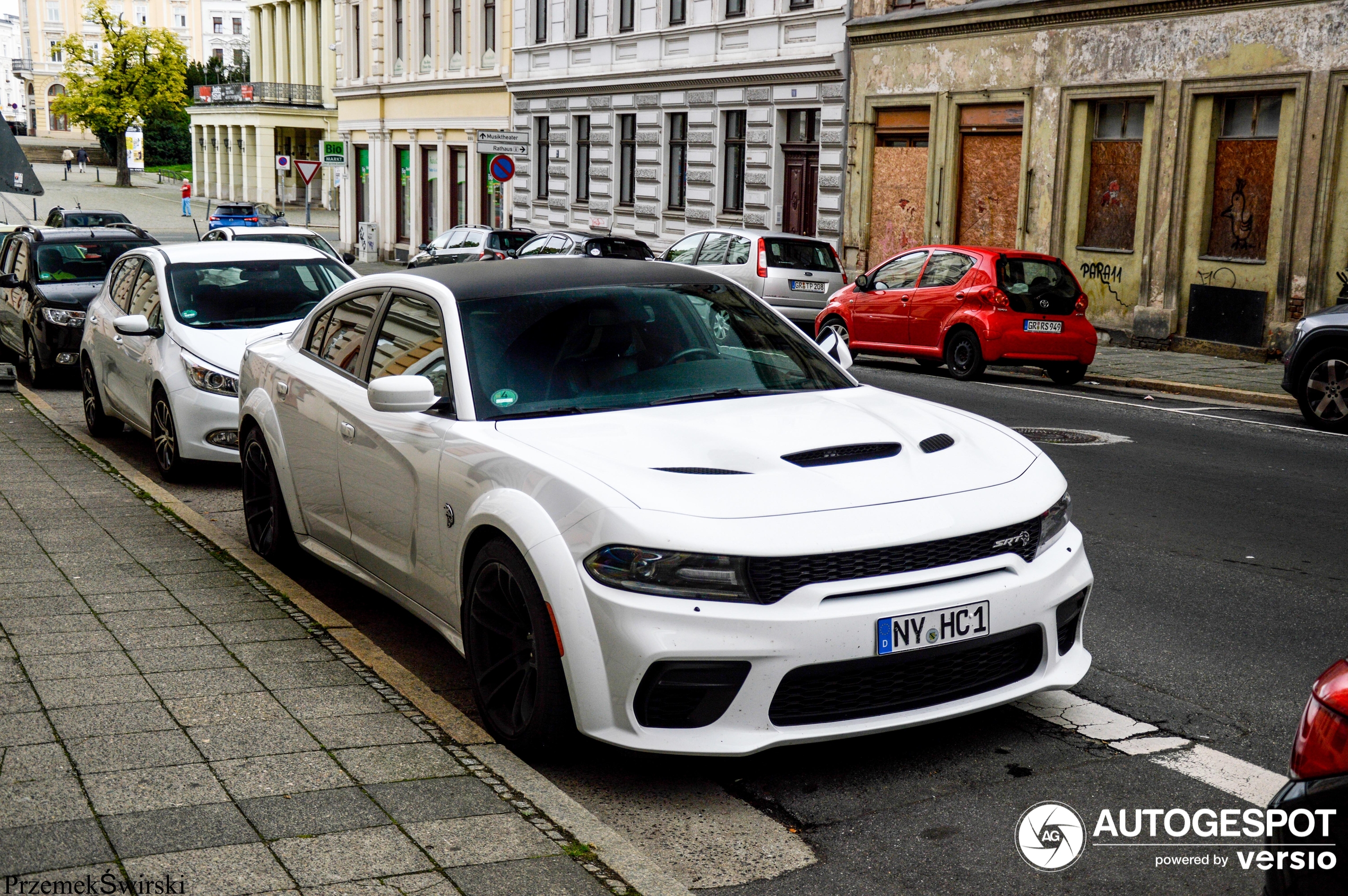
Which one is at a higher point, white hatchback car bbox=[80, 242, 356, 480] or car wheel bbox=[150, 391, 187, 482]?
white hatchback car bbox=[80, 242, 356, 480]

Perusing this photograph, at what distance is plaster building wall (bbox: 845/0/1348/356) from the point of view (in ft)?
63.8

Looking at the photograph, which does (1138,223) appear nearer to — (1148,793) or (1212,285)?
(1212,285)

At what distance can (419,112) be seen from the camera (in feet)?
154

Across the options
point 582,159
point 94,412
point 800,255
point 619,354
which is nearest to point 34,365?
point 94,412

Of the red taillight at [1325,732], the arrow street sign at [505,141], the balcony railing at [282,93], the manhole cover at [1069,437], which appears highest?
the balcony railing at [282,93]

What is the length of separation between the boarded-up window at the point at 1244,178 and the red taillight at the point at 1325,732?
18992mm

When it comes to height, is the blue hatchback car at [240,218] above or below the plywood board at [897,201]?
below

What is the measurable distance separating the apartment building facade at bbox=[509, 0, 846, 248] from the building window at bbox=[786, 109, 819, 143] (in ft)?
0.09

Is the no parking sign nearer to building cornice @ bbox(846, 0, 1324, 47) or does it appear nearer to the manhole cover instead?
building cornice @ bbox(846, 0, 1324, 47)

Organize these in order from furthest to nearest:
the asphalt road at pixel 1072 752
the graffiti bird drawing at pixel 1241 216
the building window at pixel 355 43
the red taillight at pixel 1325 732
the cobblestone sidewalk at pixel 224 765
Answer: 1. the building window at pixel 355 43
2. the graffiti bird drawing at pixel 1241 216
3. the asphalt road at pixel 1072 752
4. the cobblestone sidewalk at pixel 224 765
5. the red taillight at pixel 1325 732

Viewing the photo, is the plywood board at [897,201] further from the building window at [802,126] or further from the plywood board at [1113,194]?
the plywood board at [1113,194]

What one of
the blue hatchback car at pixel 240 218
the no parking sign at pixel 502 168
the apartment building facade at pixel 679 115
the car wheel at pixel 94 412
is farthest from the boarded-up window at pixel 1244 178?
the blue hatchback car at pixel 240 218

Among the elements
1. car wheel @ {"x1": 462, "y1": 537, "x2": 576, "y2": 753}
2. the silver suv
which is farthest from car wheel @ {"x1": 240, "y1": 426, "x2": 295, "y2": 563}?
the silver suv

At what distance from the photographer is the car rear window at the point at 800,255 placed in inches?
887
